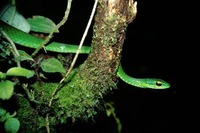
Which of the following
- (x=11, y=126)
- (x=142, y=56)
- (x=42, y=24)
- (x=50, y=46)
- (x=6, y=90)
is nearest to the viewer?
(x=6, y=90)

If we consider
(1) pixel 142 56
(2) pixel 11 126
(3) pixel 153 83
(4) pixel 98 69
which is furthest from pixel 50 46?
(1) pixel 142 56

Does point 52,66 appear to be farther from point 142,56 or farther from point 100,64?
point 142,56

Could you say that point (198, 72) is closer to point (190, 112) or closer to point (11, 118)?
point (190, 112)

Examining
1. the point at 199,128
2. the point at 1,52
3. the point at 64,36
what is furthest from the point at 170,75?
the point at 1,52

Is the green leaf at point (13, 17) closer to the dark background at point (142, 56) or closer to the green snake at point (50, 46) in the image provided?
the green snake at point (50, 46)

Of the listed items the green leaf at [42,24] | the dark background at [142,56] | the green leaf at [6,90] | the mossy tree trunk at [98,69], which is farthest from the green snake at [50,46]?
the green leaf at [6,90]

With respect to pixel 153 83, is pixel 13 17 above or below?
above

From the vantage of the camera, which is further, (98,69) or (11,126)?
(98,69)

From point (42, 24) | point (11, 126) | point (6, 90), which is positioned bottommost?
point (11, 126)

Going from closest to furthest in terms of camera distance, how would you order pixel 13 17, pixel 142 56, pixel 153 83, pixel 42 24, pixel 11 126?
pixel 11 126 < pixel 42 24 < pixel 13 17 < pixel 153 83 < pixel 142 56
